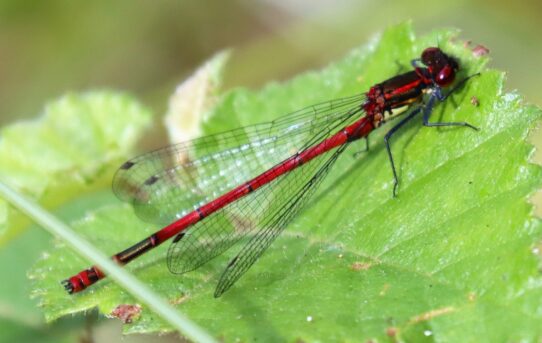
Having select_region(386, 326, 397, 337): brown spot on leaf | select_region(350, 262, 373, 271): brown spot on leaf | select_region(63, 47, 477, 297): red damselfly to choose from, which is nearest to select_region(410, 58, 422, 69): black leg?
select_region(63, 47, 477, 297): red damselfly

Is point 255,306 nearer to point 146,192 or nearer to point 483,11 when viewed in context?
point 146,192

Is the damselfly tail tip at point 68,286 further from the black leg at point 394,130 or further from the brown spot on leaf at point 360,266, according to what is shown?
the black leg at point 394,130

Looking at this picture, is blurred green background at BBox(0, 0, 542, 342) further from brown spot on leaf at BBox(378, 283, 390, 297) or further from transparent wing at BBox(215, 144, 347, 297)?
brown spot on leaf at BBox(378, 283, 390, 297)

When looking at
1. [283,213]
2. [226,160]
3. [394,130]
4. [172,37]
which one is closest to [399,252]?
[283,213]

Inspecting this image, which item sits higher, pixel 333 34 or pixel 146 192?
pixel 333 34

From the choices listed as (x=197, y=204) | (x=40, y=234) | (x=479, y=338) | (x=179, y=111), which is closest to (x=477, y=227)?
(x=479, y=338)

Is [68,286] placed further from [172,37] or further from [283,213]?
[172,37]

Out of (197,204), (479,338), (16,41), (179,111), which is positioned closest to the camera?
(479,338)
